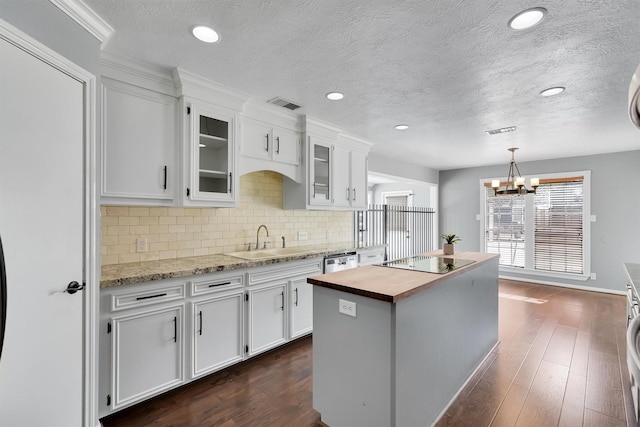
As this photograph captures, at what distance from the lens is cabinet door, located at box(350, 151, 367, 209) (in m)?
4.29

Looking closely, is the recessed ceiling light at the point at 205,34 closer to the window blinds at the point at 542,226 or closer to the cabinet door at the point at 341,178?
the cabinet door at the point at 341,178

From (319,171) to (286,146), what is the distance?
58 cm

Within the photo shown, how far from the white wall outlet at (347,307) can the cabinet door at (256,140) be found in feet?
6.05

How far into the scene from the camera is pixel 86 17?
1674 millimetres

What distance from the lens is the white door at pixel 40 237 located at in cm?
132

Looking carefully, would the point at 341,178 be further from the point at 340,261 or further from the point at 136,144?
the point at 136,144

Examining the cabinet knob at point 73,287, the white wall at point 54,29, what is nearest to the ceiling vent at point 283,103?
the white wall at point 54,29

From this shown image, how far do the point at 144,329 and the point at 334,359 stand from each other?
4.35ft

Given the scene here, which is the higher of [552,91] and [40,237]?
[552,91]

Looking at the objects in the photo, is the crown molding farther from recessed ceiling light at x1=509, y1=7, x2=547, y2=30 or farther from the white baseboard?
the white baseboard

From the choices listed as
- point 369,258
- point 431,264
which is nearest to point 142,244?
point 431,264

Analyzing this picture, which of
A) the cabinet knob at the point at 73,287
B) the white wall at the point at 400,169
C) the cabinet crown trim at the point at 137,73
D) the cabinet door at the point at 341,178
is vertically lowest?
the cabinet knob at the point at 73,287

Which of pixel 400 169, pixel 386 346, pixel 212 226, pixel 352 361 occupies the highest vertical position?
pixel 400 169

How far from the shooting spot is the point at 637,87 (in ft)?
1.91
